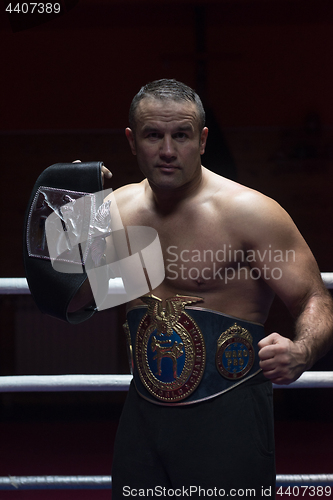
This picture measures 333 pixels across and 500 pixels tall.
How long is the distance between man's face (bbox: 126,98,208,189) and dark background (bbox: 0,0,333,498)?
211 cm

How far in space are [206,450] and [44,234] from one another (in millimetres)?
499

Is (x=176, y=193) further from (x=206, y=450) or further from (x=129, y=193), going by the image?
(x=206, y=450)

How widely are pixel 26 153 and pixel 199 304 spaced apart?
259cm

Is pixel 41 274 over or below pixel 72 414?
over

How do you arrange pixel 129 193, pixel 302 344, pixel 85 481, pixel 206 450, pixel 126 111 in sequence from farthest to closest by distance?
pixel 126 111
pixel 85 481
pixel 129 193
pixel 206 450
pixel 302 344

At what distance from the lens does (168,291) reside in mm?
1000

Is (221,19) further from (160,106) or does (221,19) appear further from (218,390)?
(218,390)

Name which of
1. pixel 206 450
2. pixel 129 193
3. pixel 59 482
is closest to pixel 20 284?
pixel 129 193

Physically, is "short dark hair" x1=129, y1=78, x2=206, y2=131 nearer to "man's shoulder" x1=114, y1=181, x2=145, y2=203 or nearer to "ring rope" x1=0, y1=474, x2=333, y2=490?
"man's shoulder" x1=114, y1=181, x2=145, y2=203

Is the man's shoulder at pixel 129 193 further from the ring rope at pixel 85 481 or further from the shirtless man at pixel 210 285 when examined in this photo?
the ring rope at pixel 85 481

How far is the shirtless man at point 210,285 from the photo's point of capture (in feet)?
2.99

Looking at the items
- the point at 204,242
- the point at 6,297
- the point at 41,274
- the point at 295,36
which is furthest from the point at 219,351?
the point at 295,36

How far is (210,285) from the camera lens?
0.96 m

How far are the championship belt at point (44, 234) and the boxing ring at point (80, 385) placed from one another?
10.6 inches
